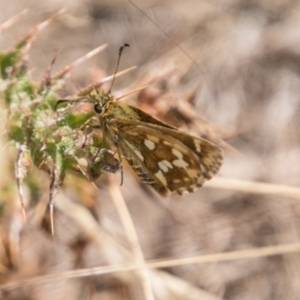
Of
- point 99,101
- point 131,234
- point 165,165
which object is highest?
point 99,101

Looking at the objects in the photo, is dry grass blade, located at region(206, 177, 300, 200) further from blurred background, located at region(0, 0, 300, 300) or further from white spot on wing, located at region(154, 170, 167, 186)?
white spot on wing, located at region(154, 170, 167, 186)

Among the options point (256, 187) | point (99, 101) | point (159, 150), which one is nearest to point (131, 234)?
point (159, 150)

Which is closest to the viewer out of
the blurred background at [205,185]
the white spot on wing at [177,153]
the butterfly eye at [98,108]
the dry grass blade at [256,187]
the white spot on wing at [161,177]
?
the butterfly eye at [98,108]

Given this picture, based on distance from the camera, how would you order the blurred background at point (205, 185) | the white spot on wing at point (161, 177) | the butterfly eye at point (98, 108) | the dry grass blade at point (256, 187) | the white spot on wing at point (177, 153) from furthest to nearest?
the dry grass blade at point (256, 187) → the blurred background at point (205, 185) → the white spot on wing at point (161, 177) → the white spot on wing at point (177, 153) → the butterfly eye at point (98, 108)

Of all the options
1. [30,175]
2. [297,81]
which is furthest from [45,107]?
[297,81]

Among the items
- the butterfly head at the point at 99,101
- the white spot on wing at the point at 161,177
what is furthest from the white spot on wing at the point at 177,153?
the butterfly head at the point at 99,101

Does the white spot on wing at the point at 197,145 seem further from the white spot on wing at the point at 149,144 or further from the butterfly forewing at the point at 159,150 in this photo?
the white spot on wing at the point at 149,144

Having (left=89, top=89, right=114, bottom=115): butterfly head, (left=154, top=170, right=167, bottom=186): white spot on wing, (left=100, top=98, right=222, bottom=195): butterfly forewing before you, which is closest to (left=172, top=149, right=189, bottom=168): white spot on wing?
(left=100, top=98, right=222, bottom=195): butterfly forewing

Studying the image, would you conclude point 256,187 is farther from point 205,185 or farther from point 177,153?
point 177,153

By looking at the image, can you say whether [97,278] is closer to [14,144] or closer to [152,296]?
[152,296]
